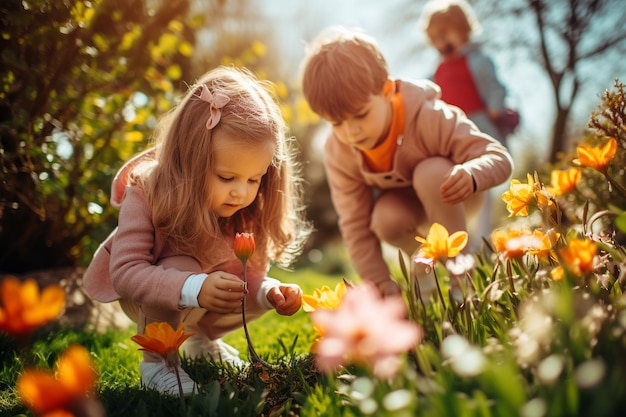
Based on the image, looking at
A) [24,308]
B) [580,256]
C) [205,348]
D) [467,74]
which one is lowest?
[205,348]

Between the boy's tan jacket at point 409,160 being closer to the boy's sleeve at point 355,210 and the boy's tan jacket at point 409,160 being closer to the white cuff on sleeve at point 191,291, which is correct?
the boy's sleeve at point 355,210

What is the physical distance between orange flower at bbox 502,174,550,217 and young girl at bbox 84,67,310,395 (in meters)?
0.62

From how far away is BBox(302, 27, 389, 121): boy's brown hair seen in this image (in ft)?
6.59

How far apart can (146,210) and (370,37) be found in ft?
3.70

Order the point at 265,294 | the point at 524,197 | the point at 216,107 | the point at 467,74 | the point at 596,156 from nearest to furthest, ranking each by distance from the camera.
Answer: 1. the point at 596,156
2. the point at 524,197
3. the point at 216,107
4. the point at 265,294
5. the point at 467,74

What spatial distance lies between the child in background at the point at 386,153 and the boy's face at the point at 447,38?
4.54ft

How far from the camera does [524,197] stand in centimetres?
141

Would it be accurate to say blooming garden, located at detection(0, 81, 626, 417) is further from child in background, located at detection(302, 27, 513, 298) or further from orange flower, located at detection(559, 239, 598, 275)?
child in background, located at detection(302, 27, 513, 298)

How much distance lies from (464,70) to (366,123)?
66.6 inches

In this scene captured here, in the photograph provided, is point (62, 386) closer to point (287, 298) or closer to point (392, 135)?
point (287, 298)

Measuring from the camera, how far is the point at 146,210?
166 cm

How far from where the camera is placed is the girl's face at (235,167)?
1.61 meters

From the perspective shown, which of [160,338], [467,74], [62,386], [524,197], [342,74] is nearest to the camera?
[62,386]

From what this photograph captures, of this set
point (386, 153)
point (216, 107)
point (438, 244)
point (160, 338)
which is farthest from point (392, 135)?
point (160, 338)
